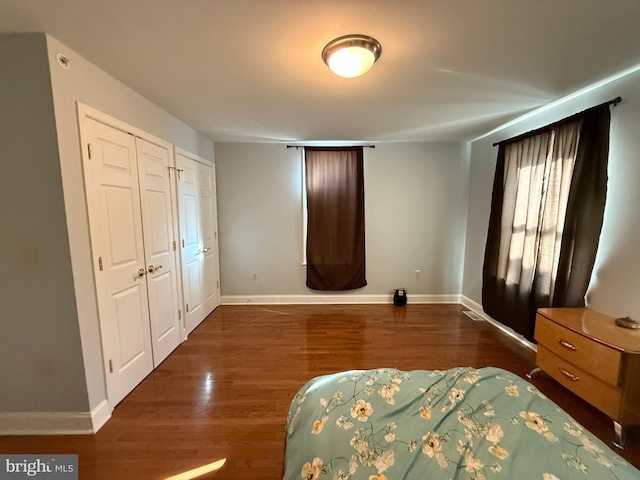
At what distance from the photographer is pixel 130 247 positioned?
1985mm

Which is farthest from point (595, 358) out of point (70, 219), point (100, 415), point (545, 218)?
point (70, 219)

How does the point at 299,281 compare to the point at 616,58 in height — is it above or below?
below

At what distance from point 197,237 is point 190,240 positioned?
0.56ft

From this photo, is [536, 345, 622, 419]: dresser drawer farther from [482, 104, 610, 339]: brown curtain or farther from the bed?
the bed

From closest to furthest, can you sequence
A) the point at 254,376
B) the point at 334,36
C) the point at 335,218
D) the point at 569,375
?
the point at 334,36 → the point at 569,375 → the point at 254,376 → the point at 335,218

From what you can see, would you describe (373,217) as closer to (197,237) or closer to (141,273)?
(197,237)

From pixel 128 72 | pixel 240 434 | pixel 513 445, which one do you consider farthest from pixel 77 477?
pixel 128 72

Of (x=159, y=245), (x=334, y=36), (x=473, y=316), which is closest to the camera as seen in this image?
(x=334, y=36)

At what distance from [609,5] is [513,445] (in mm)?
2009

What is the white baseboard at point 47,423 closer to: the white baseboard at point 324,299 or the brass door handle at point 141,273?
the brass door handle at point 141,273

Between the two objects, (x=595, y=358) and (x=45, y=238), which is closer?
(x=45, y=238)

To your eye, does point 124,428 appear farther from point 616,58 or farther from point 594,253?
point 616,58

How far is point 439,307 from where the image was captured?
379cm

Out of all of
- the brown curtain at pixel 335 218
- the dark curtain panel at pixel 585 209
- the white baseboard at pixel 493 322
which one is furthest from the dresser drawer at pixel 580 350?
the brown curtain at pixel 335 218
